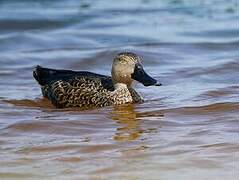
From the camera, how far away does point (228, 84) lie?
1080 cm

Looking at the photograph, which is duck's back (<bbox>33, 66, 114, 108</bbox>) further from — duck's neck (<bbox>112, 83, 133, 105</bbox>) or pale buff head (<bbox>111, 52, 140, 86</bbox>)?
pale buff head (<bbox>111, 52, 140, 86</bbox>)

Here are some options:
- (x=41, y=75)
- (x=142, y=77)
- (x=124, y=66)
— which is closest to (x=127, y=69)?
(x=124, y=66)

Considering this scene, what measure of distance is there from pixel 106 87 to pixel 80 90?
0.31 metres

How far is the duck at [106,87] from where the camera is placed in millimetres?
9648

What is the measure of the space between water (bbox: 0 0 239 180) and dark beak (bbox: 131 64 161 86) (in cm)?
27

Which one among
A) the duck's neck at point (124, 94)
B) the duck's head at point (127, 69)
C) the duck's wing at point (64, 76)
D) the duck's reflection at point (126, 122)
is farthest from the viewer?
the duck's wing at point (64, 76)

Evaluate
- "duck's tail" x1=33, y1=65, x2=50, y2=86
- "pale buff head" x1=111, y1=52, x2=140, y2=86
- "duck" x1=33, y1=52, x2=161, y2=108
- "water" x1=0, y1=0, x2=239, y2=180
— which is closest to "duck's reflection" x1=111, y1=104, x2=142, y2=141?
"water" x1=0, y1=0, x2=239, y2=180

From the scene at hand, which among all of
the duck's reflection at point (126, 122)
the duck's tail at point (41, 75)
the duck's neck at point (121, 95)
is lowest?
the duck's reflection at point (126, 122)

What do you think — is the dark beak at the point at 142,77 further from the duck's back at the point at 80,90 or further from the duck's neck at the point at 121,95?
the duck's back at the point at 80,90

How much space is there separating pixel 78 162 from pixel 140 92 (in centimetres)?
370

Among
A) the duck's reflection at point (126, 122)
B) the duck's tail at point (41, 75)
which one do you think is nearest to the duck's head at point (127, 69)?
Answer: the duck's reflection at point (126, 122)

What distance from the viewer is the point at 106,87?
984 cm

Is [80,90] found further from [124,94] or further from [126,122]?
[126,122]

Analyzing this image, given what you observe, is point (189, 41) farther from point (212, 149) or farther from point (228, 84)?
point (212, 149)
